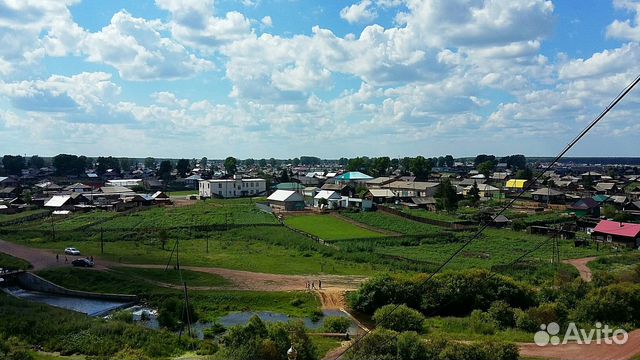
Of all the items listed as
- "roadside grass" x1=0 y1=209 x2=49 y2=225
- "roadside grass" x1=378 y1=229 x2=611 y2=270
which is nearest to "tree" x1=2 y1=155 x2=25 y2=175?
"roadside grass" x1=0 y1=209 x2=49 y2=225

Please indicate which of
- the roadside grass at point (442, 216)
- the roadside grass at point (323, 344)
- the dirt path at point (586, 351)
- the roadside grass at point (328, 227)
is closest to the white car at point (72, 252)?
the roadside grass at point (328, 227)

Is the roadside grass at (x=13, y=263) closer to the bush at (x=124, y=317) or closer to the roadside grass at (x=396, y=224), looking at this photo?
the bush at (x=124, y=317)

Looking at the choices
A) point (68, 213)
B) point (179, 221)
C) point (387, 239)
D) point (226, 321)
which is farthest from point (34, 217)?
point (226, 321)

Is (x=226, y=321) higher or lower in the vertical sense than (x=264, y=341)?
lower

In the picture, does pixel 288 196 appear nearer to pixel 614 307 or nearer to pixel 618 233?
pixel 618 233

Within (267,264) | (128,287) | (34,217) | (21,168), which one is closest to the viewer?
(128,287)

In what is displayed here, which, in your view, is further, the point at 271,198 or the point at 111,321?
the point at 271,198

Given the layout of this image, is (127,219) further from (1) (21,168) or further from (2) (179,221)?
(1) (21,168)
